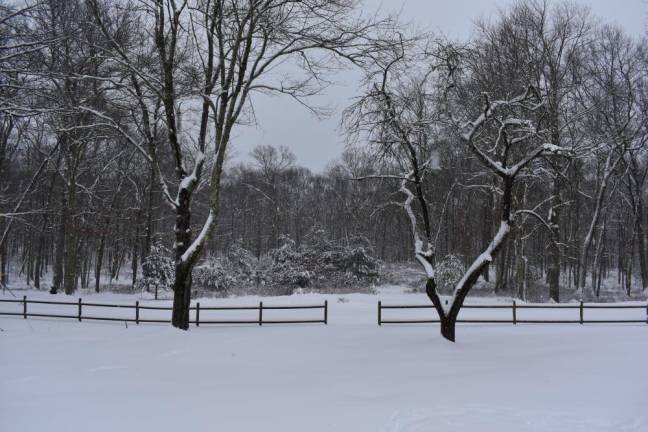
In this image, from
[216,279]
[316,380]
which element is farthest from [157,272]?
[316,380]

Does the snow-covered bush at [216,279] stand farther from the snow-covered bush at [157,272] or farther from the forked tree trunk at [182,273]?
the forked tree trunk at [182,273]

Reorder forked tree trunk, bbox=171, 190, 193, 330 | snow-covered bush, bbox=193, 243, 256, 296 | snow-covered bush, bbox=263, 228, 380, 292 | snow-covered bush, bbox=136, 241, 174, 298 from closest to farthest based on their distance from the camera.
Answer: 1. forked tree trunk, bbox=171, 190, 193, 330
2. snow-covered bush, bbox=136, 241, 174, 298
3. snow-covered bush, bbox=193, 243, 256, 296
4. snow-covered bush, bbox=263, 228, 380, 292

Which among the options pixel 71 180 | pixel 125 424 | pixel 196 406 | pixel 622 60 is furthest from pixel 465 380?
pixel 622 60

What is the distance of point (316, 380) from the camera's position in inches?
409

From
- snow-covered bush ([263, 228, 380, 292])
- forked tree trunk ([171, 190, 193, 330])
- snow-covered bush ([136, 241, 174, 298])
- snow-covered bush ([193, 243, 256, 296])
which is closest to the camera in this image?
forked tree trunk ([171, 190, 193, 330])

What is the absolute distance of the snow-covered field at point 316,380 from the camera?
7.58 m

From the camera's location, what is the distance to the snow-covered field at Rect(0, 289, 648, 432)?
758cm

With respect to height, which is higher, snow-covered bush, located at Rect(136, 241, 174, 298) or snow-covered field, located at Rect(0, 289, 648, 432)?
snow-covered bush, located at Rect(136, 241, 174, 298)

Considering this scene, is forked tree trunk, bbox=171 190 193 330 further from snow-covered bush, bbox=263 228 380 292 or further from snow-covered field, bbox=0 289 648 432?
snow-covered bush, bbox=263 228 380 292

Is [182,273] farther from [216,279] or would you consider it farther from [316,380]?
[216,279]

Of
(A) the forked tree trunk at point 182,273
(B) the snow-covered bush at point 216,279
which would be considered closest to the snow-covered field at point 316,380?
Result: (A) the forked tree trunk at point 182,273

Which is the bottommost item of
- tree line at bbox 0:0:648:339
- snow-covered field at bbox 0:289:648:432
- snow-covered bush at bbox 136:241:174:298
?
snow-covered field at bbox 0:289:648:432

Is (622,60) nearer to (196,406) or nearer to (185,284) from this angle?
(185,284)

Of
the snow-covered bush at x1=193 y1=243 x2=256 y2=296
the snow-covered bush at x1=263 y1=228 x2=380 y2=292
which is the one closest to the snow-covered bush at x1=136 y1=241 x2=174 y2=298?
the snow-covered bush at x1=193 y1=243 x2=256 y2=296
